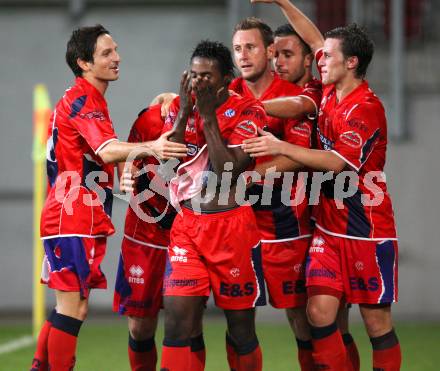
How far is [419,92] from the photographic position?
11.1m

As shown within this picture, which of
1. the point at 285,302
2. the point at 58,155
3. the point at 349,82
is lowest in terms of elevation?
the point at 285,302

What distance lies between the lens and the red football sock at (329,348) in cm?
504

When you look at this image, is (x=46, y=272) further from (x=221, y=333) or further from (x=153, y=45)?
(x=153, y=45)

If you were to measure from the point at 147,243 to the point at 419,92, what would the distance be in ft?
21.8

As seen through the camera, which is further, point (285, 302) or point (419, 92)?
point (419, 92)

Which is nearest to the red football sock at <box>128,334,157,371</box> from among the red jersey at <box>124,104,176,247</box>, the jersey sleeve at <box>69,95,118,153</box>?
the red jersey at <box>124,104,176,247</box>

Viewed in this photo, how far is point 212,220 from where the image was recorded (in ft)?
15.5

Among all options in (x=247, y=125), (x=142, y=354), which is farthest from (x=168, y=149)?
(x=142, y=354)

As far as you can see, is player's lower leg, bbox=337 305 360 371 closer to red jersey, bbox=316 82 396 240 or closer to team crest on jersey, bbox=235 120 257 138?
red jersey, bbox=316 82 396 240

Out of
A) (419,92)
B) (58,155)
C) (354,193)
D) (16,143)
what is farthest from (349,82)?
(16,143)

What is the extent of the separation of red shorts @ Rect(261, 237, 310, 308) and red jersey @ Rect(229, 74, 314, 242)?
0.19ft

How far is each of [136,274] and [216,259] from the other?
0.87 meters

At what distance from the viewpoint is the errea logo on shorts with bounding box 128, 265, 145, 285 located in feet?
17.7

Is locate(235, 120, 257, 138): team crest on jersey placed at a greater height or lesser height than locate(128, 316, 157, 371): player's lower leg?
greater
